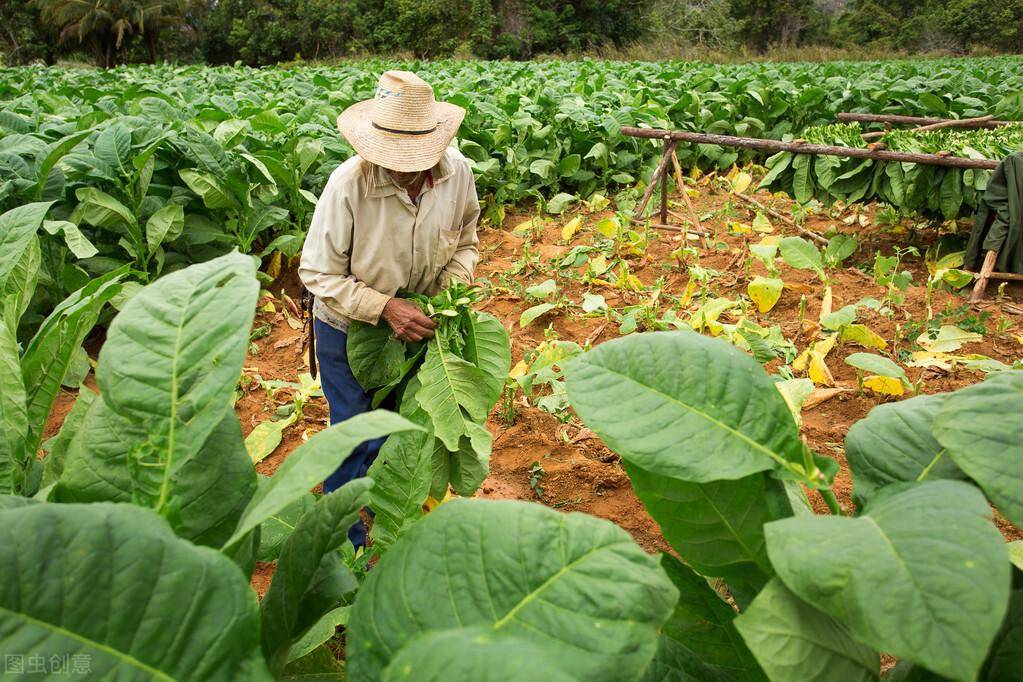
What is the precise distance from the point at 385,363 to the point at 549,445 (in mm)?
1258

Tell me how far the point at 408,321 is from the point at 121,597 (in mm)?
1835

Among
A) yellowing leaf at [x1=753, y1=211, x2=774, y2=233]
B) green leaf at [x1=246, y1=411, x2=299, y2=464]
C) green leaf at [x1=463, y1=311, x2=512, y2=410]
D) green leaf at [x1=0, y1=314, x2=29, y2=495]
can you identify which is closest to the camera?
green leaf at [x1=0, y1=314, x2=29, y2=495]

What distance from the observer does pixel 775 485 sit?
109 centimetres

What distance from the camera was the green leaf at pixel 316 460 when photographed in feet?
2.66

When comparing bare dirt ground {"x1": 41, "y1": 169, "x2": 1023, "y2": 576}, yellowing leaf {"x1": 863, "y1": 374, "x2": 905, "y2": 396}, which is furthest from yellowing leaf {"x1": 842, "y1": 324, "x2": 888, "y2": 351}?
yellowing leaf {"x1": 863, "y1": 374, "x2": 905, "y2": 396}

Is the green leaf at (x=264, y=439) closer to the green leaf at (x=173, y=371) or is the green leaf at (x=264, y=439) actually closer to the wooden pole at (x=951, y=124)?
the green leaf at (x=173, y=371)

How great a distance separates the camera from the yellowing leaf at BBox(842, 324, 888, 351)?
14.1ft

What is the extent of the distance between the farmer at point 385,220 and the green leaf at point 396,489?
1.20 m

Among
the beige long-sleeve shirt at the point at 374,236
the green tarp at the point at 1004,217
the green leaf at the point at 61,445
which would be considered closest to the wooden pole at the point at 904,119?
the green tarp at the point at 1004,217

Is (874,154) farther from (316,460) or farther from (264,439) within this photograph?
(316,460)

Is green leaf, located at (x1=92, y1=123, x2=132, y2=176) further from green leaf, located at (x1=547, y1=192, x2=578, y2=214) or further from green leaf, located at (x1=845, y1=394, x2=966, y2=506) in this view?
green leaf, located at (x1=845, y1=394, x2=966, y2=506)

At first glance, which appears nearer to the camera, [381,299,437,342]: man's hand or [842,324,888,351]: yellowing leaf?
[381,299,437,342]: man's hand

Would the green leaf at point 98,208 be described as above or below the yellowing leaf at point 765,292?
above

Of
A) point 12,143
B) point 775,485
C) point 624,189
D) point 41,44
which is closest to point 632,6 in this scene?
point 41,44
